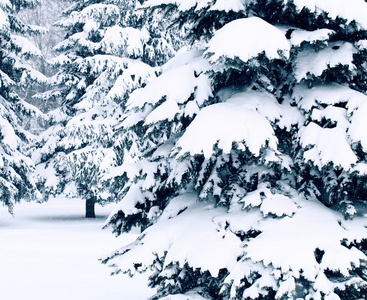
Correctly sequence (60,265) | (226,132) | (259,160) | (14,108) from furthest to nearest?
(14,108) → (60,265) → (259,160) → (226,132)

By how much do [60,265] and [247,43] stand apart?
911cm

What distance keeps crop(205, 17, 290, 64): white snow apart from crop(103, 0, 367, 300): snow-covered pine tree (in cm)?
1

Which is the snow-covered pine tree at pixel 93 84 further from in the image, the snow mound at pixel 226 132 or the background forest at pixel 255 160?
the snow mound at pixel 226 132

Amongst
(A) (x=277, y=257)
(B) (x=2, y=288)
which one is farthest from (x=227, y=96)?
(B) (x=2, y=288)

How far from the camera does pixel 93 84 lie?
1862 centimetres

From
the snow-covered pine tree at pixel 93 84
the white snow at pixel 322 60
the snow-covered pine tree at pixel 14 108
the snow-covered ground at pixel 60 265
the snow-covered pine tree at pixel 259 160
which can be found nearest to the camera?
the snow-covered pine tree at pixel 259 160

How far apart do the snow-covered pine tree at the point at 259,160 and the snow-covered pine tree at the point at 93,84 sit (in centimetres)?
1060

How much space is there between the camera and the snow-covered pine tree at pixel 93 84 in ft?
54.1

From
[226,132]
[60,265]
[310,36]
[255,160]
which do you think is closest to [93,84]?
[60,265]

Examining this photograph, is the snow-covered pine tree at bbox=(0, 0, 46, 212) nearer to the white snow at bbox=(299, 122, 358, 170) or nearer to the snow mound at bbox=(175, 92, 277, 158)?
the snow mound at bbox=(175, 92, 277, 158)

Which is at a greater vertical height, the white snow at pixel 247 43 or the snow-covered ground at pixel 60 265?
the white snow at pixel 247 43

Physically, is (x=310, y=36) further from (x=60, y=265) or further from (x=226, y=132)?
(x=60, y=265)

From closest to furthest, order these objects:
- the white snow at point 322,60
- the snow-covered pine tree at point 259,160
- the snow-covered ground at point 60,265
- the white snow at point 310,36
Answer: the snow-covered pine tree at point 259,160 → the white snow at point 310,36 → the white snow at point 322,60 → the snow-covered ground at point 60,265

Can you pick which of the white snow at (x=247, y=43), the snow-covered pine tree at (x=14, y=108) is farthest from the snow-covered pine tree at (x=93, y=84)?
the white snow at (x=247, y=43)
